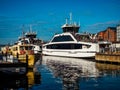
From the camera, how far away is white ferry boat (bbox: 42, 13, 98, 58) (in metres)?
Result: 74.0

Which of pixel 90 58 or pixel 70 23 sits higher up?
pixel 70 23

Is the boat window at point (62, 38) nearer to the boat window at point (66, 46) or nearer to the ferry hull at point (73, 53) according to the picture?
the boat window at point (66, 46)

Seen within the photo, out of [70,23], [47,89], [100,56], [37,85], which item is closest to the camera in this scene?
[47,89]

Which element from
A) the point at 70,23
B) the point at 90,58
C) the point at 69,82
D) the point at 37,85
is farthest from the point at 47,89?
the point at 70,23

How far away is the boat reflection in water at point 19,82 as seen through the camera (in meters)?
29.0

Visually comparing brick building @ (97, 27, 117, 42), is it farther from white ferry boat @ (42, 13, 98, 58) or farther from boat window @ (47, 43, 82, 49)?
boat window @ (47, 43, 82, 49)

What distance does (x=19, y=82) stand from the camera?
1236 inches

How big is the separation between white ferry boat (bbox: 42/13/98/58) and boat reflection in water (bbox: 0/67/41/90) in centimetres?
3848

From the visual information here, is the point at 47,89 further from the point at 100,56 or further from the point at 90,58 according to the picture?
the point at 90,58

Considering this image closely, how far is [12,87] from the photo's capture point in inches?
1134

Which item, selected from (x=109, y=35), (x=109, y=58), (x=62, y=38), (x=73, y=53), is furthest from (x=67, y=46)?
(x=109, y=35)

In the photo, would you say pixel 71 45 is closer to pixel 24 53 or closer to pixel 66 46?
pixel 66 46

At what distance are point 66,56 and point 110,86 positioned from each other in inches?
2104

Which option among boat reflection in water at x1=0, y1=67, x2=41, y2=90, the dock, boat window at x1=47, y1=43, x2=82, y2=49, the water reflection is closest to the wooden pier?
the water reflection
